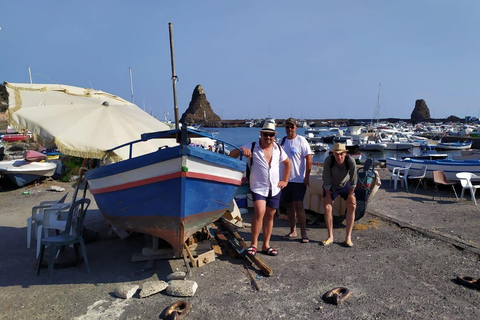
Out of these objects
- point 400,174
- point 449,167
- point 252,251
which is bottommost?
point 400,174

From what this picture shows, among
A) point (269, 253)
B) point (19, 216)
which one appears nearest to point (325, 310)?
point (269, 253)

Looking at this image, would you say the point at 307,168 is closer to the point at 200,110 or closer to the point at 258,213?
the point at 258,213

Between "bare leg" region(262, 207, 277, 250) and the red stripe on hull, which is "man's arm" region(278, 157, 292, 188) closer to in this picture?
"bare leg" region(262, 207, 277, 250)

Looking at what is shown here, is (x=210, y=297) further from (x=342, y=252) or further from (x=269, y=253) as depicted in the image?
(x=342, y=252)

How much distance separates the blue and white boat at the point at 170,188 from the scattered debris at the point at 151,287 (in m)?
0.57

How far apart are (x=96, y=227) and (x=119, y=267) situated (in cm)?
262

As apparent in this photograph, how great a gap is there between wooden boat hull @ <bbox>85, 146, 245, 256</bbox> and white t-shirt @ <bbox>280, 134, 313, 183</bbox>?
2.85 feet

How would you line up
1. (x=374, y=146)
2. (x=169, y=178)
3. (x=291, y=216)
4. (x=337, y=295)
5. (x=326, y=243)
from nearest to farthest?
(x=337, y=295)
(x=169, y=178)
(x=326, y=243)
(x=291, y=216)
(x=374, y=146)

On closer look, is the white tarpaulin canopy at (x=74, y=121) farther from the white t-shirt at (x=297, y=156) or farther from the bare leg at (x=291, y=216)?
the bare leg at (x=291, y=216)

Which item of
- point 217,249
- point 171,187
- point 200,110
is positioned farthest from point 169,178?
point 200,110

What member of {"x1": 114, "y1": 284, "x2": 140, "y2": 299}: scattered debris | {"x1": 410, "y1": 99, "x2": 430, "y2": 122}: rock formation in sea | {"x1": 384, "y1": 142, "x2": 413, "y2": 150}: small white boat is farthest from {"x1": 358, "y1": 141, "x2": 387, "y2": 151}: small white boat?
{"x1": 410, "y1": 99, "x2": 430, "y2": 122}: rock formation in sea

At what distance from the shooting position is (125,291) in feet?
13.0

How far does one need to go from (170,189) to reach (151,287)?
1193mm

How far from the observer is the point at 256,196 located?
4.81 m
